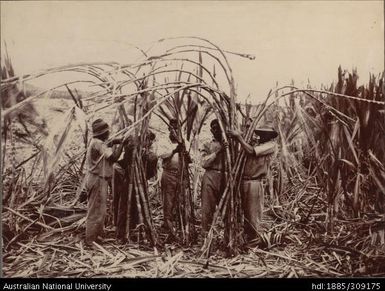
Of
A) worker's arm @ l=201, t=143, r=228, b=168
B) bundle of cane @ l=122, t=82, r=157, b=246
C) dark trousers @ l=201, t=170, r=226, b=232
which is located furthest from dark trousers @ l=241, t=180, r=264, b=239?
bundle of cane @ l=122, t=82, r=157, b=246

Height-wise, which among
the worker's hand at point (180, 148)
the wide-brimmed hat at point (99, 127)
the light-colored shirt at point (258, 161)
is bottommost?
the light-colored shirt at point (258, 161)

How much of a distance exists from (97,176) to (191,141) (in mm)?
643

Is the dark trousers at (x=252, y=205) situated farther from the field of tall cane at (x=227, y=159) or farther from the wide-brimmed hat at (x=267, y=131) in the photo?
the wide-brimmed hat at (x=267, y=131)

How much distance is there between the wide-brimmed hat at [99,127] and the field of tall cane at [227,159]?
0.16 ft

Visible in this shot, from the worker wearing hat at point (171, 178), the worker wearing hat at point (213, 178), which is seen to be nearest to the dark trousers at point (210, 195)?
the worker wearing hat at point (213, 178)

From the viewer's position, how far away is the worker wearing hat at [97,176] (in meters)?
3.41

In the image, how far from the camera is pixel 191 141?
3459mm

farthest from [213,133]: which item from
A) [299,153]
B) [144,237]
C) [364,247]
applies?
[364,247]

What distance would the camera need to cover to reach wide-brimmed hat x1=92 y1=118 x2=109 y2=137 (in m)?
3.41

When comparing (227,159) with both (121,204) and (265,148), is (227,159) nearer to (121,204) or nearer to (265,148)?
(265,148)

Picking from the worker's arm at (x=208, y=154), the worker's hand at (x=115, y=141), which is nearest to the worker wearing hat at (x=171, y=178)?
the worker's arm at (x=208, y=154)

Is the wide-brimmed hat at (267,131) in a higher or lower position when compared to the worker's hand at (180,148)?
higher

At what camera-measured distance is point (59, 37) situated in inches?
138
